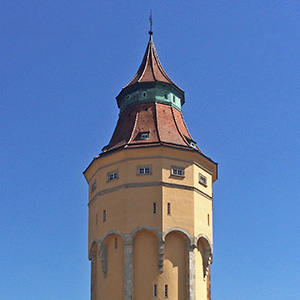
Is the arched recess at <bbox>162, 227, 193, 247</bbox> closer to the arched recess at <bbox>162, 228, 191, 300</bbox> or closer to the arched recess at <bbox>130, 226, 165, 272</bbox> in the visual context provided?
the arched recess at <bbox>162, 228, 191, 300</bbox>

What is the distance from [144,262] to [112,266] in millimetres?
2363

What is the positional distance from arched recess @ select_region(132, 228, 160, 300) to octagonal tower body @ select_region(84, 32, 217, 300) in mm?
65

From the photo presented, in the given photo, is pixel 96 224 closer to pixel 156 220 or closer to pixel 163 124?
pixel 156 220

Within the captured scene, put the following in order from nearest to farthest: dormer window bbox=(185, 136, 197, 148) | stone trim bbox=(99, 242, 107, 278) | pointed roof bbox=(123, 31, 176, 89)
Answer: stone trim bbox=(99, 242, 107, 278) → dormer window bbox=(185, 136, 197, 148) → pointed roof bbox=(123, 31, 176, 89)

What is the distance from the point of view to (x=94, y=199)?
200 ft

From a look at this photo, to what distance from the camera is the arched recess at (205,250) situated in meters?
58.9

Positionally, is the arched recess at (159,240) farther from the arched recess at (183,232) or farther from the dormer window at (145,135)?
the dormer window at (145,135)

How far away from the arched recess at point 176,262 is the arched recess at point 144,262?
749 mm

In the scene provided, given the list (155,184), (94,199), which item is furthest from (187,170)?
(94,199)

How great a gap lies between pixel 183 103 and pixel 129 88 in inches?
176

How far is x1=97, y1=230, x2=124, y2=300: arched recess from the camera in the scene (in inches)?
2245

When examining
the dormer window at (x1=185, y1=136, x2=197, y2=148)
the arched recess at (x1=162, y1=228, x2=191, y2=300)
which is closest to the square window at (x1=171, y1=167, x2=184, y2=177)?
the dormer window at (x1=185, y1=136, x2=197, y2=148)

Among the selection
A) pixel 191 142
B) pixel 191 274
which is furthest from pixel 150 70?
pixel 191 274

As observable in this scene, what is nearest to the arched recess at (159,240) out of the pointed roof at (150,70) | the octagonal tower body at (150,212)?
the octagonal tower body at (150,212)
